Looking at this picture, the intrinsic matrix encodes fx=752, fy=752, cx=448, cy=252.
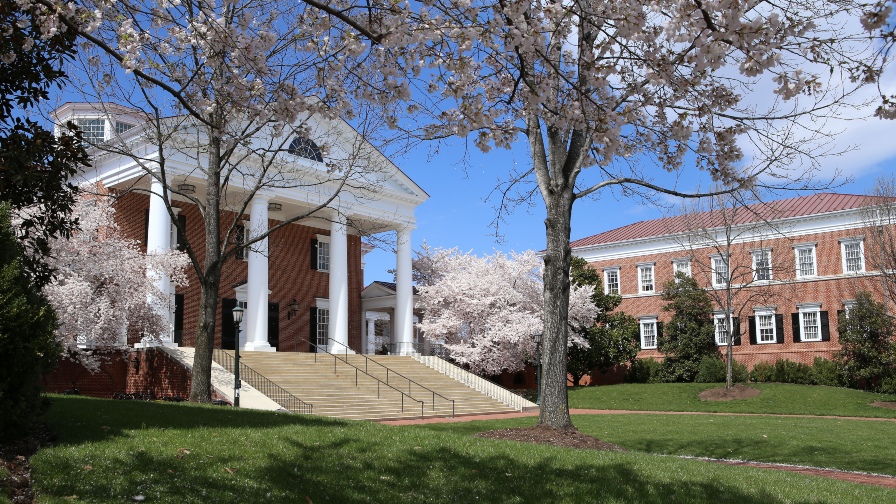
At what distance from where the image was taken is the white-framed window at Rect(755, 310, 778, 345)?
39.6m

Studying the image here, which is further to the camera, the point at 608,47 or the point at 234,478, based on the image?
the point at 234,478

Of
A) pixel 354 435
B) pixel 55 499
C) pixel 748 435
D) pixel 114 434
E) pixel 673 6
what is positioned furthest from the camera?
pixel 748 435

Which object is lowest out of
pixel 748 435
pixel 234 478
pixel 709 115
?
pixel 748 435

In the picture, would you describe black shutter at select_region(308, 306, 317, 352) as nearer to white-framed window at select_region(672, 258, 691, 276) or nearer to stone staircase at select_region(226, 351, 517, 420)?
stone staircase at select_region(226, 351, 517, 420)

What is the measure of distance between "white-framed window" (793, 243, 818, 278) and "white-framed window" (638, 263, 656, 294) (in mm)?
7990

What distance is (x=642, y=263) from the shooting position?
146ft

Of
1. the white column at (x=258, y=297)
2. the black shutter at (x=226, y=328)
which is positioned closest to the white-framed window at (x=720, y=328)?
the white column at (x=258, y=297)

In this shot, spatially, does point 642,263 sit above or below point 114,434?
above

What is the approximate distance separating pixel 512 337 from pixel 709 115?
97.8ft

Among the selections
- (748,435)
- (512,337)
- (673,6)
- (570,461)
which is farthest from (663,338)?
(673,6)

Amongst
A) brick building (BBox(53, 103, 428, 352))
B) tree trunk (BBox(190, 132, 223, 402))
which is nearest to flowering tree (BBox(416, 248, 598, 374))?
brick building (BBox(53, 103, 428, 352))

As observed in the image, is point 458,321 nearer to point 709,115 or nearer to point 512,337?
point 512,337

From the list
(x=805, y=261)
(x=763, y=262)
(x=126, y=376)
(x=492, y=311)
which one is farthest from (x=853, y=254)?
(x=126, y=376)

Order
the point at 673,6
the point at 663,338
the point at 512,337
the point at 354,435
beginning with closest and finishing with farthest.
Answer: the point at 673,6 < the point at 354,435 < the point at 512,337 < the point at 663,338
